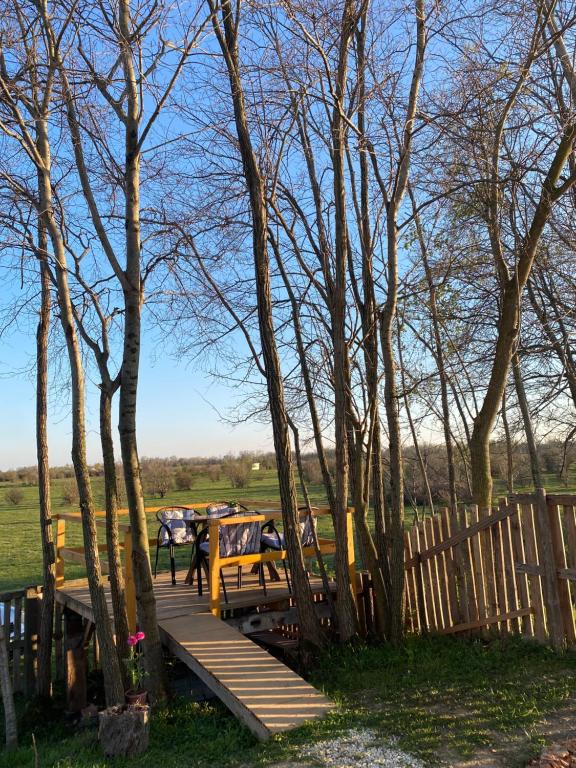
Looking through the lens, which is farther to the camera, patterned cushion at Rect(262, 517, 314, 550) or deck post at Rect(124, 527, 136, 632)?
patterned cushion at Rect(262, 517, 314, 550)

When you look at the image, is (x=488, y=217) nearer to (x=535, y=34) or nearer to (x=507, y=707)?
(x=535, y=34)

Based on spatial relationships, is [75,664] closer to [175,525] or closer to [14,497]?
[175,525]

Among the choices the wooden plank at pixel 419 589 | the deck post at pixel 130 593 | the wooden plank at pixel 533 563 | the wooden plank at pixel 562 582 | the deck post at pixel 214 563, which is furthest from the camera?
the wooden plank at pixel 419 589

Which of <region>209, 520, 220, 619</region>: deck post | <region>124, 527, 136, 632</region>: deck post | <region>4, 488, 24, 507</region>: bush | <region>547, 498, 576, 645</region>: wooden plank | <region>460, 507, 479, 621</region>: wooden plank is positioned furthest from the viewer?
<region>4, 488, 24, 507</region>: bush

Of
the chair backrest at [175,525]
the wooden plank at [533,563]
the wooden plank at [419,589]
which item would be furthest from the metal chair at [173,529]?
the wooden plank at [533,563]

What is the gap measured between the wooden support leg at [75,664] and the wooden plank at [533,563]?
17.2 ft

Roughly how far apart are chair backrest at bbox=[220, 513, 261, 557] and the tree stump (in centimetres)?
200

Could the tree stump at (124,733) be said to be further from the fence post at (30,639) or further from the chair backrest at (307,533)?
the fence post at (30,639)

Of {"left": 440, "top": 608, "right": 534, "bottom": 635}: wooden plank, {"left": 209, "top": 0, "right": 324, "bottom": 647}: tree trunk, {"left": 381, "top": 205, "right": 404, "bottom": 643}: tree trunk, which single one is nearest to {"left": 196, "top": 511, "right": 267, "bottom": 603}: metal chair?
{"left": 209, "top": 0, "right": 324, "bottom": 647}: tree trunk

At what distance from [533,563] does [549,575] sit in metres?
0.20

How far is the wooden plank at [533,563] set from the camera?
536cm

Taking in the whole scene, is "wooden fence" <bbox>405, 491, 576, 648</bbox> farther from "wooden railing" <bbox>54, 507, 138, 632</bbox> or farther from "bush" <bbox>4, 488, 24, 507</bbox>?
"bush" <bbox>4, 488, 24, 507</bbox>

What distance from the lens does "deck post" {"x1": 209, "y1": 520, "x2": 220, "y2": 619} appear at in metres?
6.12

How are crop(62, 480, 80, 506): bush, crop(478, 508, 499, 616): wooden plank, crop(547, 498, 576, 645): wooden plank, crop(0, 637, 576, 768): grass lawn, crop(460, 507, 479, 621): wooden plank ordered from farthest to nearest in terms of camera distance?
crop(62, 480, 80, 506): bush
crop(460, 507, 479, 621): wooden plank
crop(478, 508, 499, 616): wooden plank
crop(547, 498, 576, 645): wooden plank
crop(0, 637, 576, 768): grass lawn
